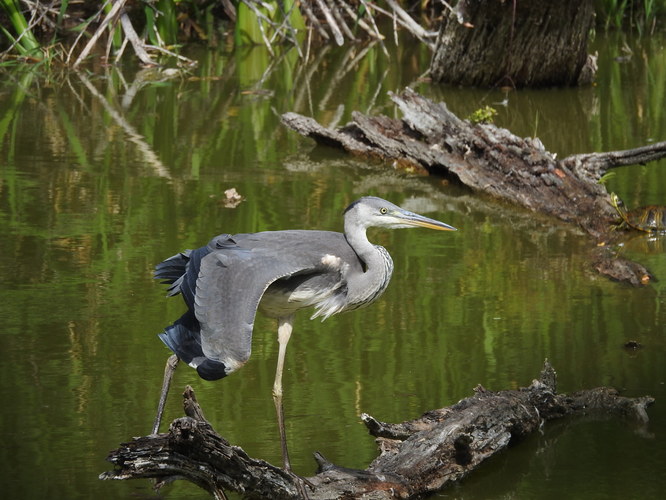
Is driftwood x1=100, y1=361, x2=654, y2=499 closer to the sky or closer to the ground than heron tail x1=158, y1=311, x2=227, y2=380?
closer to the ground

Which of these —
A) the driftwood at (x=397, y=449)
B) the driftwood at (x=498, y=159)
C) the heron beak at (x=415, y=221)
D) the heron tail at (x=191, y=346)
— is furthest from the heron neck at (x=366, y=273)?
the driftwood at (x=498, y=159)

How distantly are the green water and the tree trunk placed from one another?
0.62 metres

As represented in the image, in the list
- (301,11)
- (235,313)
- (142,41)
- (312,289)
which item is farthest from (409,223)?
(301,11)

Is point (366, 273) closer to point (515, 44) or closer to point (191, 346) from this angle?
point (191, 346)

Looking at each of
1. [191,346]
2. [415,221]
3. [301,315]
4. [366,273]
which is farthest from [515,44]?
[191,346]

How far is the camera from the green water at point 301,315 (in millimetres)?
4945

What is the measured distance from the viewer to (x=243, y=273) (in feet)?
15.0

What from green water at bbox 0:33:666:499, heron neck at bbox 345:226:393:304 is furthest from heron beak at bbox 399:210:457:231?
green water at bbox 0:33:666:499

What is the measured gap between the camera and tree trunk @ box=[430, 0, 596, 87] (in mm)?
11758

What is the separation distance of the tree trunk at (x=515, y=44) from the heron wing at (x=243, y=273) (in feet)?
23.1

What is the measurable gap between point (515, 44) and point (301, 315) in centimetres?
647

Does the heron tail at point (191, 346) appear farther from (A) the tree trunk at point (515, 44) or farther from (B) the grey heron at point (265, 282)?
(A) the tree trunk at point (515, 44)

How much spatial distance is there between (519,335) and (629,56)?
9.87 m

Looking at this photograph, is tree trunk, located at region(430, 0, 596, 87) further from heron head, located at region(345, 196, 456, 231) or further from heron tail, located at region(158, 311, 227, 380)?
heron tail, located at region(158, 311, 227, 380)
